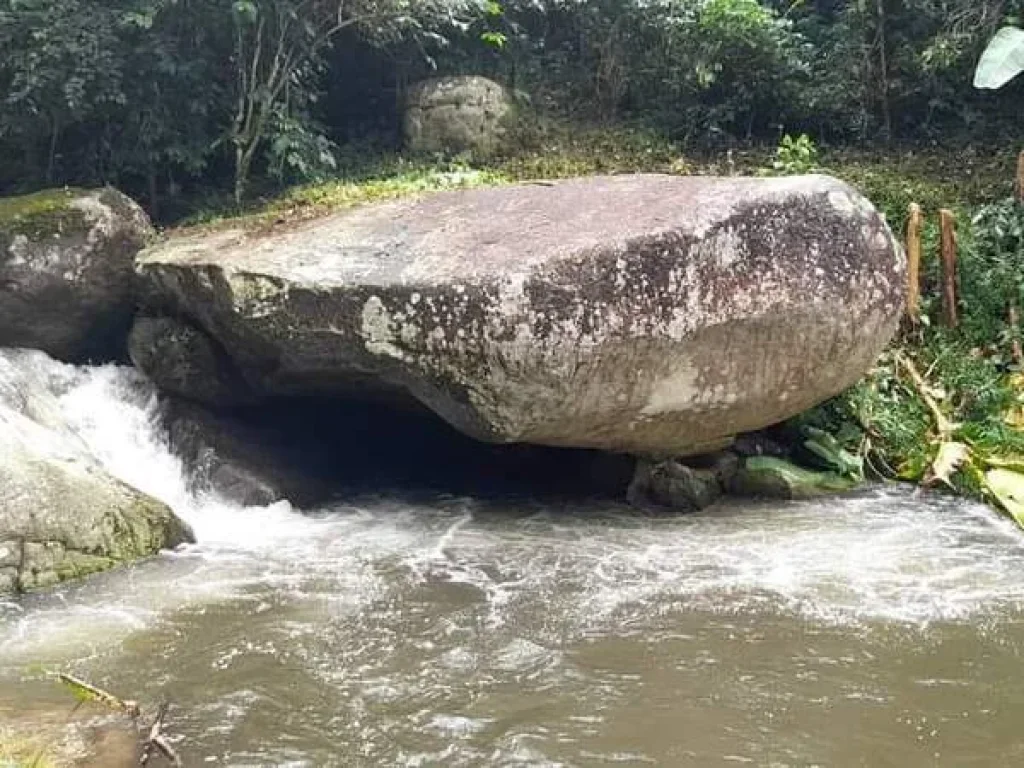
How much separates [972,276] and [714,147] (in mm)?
3696

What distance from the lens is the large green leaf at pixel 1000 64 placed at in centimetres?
1011

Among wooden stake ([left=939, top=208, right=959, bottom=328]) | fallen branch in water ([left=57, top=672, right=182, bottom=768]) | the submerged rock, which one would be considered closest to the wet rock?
the submerged rock

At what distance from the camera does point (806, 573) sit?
6746 mm

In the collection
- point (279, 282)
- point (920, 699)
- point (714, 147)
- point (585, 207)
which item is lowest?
point (920, 699)

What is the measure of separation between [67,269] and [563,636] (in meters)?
5.56

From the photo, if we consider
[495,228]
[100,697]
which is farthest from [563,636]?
[495,228]

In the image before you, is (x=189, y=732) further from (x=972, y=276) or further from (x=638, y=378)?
(x=972, y=276)

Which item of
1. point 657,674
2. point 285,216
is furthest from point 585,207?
point 657,674

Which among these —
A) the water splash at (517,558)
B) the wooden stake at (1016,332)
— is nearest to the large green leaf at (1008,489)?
the water splash at (517,558)

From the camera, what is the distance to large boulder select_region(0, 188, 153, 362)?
895 centimetres

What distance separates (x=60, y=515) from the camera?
690 centimetres

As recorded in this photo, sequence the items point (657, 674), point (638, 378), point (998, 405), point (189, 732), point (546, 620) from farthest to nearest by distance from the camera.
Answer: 1. point (998, 405)
2. point (638, 378)
3. point (546, 620)
4. point (657, 674)
5. point (189, 732)

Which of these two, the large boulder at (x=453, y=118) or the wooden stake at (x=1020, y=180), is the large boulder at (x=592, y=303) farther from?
the large boulder at (x=453, y=118)

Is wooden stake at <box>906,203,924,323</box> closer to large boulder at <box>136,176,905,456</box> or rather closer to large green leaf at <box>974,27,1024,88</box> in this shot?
large green leaf at <box>974,27,1024,88</box>
